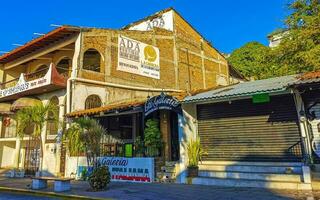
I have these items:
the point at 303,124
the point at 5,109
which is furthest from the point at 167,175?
the point at 5,109

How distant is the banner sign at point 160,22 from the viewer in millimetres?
24875

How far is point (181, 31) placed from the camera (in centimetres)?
2541

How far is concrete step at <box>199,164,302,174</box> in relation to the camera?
1023 cm

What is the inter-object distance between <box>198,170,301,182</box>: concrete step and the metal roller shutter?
3.50 feet

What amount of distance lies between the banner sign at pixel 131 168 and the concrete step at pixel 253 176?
2273mm

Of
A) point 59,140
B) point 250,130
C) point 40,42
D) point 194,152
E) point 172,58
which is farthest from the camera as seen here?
point 172,58

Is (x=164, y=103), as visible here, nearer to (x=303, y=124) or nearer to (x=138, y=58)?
(x=303, y=124)

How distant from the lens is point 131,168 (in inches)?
520

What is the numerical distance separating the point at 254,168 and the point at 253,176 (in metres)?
0.67

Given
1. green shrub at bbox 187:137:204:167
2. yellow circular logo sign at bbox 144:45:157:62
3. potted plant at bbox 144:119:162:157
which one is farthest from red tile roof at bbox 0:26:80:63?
green shrub at bbox 187:137:204:167

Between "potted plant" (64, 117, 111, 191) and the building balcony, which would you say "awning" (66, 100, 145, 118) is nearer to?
"potted plant" (64, 117, 111, 191)

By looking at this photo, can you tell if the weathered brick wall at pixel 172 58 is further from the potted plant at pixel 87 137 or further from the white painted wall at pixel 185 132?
the white painted wall at pixel 185 132

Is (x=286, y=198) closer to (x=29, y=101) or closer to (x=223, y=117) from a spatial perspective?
(x=223, y=117)

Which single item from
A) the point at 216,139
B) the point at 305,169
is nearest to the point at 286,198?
the point at 305,169
